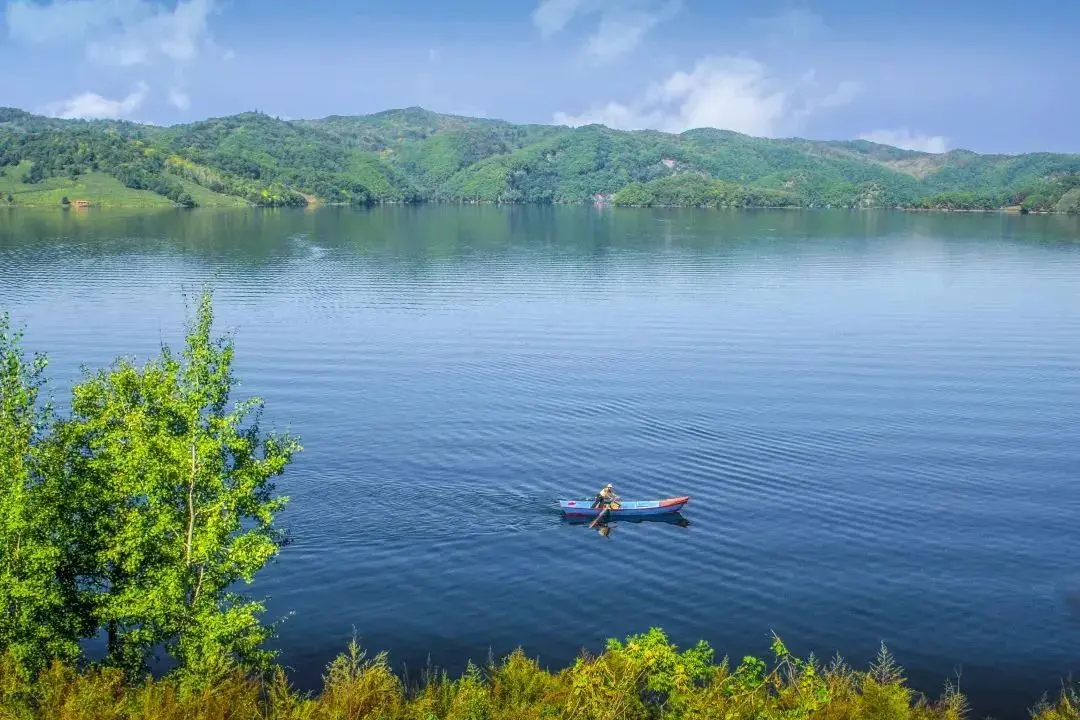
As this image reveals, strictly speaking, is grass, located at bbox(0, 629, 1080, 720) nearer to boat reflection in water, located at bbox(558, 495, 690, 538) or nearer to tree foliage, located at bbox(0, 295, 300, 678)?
tree foliage, located at bbox(0, 295, 300, 678)

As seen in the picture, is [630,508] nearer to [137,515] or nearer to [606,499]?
[606,499]

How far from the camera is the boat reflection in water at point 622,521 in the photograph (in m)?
52.3

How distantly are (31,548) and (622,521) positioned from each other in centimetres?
3101

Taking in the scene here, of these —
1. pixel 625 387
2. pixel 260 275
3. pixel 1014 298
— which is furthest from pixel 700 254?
pixel 625 387

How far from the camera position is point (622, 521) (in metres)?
53.1

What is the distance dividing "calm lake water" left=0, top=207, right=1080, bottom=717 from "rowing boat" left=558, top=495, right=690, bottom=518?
0.88 m

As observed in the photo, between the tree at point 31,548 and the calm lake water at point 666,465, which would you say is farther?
the calm lake water at point 666,465

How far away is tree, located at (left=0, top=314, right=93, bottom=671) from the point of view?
30984mm

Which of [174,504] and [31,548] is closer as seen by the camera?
[31,548]

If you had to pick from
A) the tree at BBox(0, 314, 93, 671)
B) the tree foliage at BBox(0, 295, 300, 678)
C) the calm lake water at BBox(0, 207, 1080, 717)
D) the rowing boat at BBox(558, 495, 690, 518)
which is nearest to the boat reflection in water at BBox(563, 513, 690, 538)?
the rowing boat at BBox(558, 495, 690, 518)

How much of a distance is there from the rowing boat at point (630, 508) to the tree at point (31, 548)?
2591 centimetres

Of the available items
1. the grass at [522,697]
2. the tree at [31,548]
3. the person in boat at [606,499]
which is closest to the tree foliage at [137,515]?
the tree at [31,548]

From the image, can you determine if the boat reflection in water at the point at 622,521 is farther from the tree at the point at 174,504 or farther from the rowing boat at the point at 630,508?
the tree at the point at 174,504

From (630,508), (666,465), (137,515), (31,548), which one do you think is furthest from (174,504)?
(666,465)
